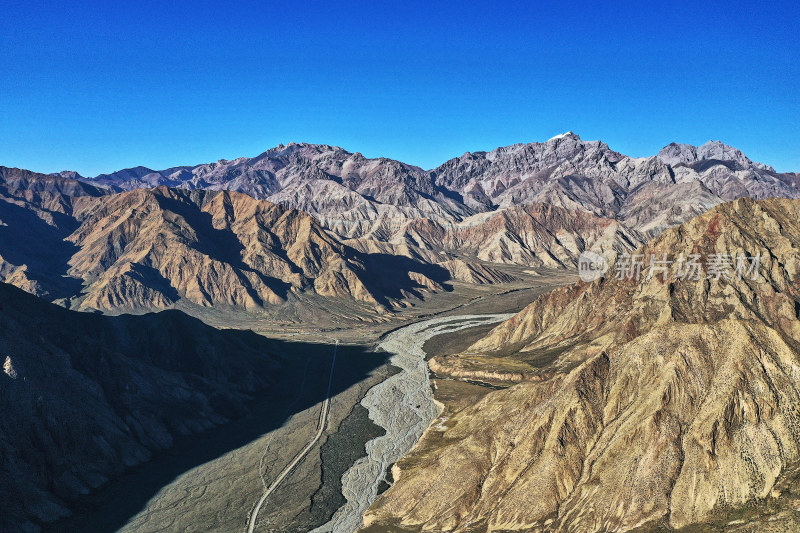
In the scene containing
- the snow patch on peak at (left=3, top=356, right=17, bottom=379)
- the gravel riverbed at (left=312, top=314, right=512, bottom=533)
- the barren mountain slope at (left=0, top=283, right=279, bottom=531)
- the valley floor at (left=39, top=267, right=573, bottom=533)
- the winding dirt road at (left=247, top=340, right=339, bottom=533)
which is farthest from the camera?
the snow patch on peak at (left=3, top=356, right=17, bottom=379)

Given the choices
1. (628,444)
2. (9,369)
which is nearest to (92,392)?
(9,369)

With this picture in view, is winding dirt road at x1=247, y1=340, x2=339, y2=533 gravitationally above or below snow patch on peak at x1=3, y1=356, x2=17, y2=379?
below

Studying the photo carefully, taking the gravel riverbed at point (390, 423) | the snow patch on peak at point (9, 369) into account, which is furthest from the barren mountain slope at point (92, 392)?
the gravel riverbed at point (390, 423)

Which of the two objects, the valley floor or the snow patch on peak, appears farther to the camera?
the snow patch on peak

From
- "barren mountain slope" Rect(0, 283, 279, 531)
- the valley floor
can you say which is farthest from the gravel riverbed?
"barren mountain slope" Rect(0, 283, 279, 531)

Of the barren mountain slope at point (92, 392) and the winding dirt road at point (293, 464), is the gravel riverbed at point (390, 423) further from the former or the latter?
the barren mountain slope at point (92, 392)

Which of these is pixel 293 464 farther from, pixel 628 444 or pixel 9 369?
pixel 628 444

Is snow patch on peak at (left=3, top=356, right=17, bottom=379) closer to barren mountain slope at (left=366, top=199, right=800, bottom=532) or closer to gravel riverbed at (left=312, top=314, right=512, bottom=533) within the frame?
gravel riverbed at (left=312, top=314, right=512, bottom=533)

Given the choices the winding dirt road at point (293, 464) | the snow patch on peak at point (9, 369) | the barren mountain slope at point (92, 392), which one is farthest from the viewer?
the snow patch on peak at point (9, 369)
